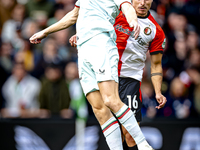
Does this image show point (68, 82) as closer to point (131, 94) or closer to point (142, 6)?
point (131, 94)

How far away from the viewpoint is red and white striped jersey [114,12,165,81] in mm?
4660

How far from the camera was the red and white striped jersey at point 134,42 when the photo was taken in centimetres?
466

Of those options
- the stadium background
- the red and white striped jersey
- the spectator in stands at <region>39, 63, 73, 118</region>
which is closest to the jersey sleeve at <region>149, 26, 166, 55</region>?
the red and white striped jersey

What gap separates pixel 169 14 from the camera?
882 cm

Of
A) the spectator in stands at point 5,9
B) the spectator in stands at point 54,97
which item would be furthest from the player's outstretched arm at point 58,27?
the spectator in stands at point 5,9

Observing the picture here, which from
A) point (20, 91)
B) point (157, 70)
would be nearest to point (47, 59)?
point (20, 91)

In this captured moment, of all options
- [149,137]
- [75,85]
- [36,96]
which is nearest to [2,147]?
[36,96]

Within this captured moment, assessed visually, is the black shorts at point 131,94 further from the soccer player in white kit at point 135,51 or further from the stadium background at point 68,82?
the stadium background at point 68,82

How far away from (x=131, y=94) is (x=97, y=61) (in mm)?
1176

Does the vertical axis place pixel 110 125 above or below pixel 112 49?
below

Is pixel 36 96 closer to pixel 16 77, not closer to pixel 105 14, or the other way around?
pixel 16 77

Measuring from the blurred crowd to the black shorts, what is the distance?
6.10 ft

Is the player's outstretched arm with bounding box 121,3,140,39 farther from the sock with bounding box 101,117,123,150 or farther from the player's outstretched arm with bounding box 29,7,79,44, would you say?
the sock with bounding box 101,117,123,150

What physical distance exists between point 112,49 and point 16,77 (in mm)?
3814
